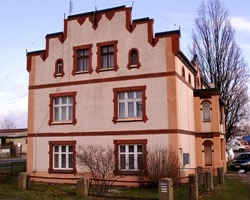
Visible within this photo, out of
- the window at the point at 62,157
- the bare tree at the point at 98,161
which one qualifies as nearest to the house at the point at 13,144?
the window at the point at 62,157

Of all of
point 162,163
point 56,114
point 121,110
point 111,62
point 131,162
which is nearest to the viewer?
point 162,163

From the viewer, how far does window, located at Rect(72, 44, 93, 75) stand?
2517 cm

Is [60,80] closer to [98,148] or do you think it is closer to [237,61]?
[98,148]

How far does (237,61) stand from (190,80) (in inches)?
640

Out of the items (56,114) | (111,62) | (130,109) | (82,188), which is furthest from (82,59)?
(82,188)

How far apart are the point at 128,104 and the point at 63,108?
5.48 meters

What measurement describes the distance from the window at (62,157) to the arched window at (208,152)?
413 inches

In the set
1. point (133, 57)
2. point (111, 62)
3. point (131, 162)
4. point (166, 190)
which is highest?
point (133, 57)

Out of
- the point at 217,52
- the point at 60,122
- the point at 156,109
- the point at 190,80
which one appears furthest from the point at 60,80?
the point at 217,52

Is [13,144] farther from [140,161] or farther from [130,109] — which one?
[140,161]

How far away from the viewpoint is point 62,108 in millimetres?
25984

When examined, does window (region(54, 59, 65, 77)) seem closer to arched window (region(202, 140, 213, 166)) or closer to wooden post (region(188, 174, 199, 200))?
arched window (region(202, 140, 213, 166))

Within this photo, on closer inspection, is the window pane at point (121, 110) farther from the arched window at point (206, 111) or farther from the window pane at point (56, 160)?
the arched window at point (206, 111)

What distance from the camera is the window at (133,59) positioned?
23.4 m
